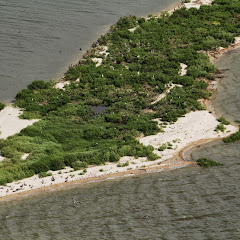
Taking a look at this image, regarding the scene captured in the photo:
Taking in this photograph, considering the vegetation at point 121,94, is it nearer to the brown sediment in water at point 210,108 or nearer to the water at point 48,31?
the brown sediment in water at point 210,108

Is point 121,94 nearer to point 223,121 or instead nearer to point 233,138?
point 223,121

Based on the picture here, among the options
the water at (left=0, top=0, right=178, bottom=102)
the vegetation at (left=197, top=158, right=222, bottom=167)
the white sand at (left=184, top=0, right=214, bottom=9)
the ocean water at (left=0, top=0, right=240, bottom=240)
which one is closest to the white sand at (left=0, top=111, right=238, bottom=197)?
the ocean water at (left=0, top=0, right=240, bottom=240)

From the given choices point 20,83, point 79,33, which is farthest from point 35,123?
point 79,33

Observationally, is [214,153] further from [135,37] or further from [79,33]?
[79,33]

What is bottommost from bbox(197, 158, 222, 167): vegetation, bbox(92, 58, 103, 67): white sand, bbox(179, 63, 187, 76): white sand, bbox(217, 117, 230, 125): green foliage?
bbox(197, 158, 222, 167): vegetation

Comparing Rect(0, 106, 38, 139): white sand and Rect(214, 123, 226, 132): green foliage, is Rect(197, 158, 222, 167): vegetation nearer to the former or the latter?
Rect(214, 123, 226, 132): green foliage

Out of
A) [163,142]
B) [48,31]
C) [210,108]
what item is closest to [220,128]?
[210,108]
